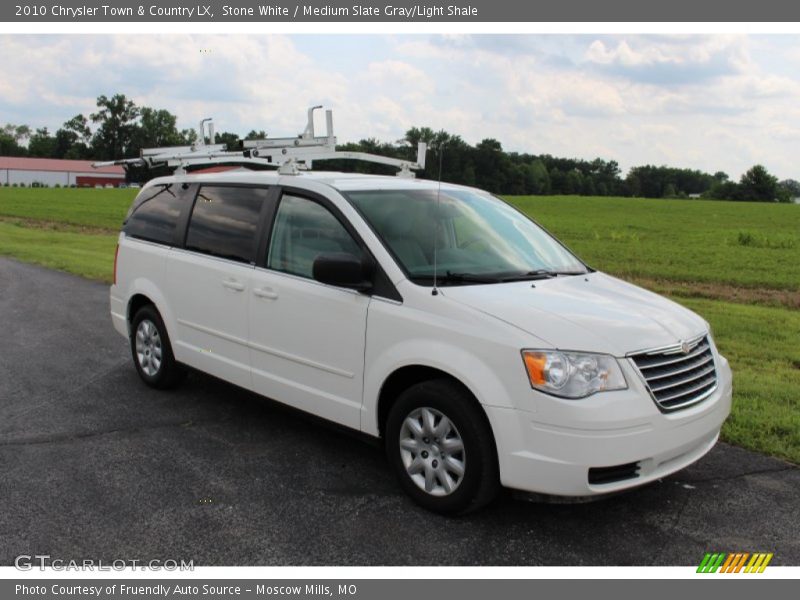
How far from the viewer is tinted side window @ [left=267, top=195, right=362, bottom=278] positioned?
476cm

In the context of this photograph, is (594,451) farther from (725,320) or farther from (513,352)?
(725,320)

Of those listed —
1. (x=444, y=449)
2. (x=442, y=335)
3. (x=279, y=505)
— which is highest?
(x=442, y=335)

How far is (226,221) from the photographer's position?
562cm

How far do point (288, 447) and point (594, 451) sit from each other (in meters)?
2.31

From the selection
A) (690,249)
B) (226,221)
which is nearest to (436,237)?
(226,221)

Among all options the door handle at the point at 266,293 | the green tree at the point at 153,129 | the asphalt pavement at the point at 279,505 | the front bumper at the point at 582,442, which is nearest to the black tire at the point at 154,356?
the asphalt pavement at the point at 279,505

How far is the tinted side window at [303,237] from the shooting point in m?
4.76

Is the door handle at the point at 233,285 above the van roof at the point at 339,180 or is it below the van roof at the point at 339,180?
below

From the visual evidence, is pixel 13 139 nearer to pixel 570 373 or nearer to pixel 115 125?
pixel 115 125

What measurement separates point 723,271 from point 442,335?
15470 millimetres

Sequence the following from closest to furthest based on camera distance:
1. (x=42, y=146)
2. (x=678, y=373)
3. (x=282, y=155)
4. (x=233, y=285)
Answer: (x=678, y=373), (x=233, y=285), (x=282, y=155), (x=42, y=146)

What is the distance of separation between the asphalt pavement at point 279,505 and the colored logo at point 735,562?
2.1 inches

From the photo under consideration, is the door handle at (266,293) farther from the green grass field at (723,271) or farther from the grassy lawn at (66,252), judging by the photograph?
the grassy lawn at (66,252)

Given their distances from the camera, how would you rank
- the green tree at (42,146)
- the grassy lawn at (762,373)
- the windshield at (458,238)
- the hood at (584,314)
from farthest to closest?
the green tree at (42,146) < the grassy lawn at (762,373) < the windshield at (458,238) < the hood at (584,314)
